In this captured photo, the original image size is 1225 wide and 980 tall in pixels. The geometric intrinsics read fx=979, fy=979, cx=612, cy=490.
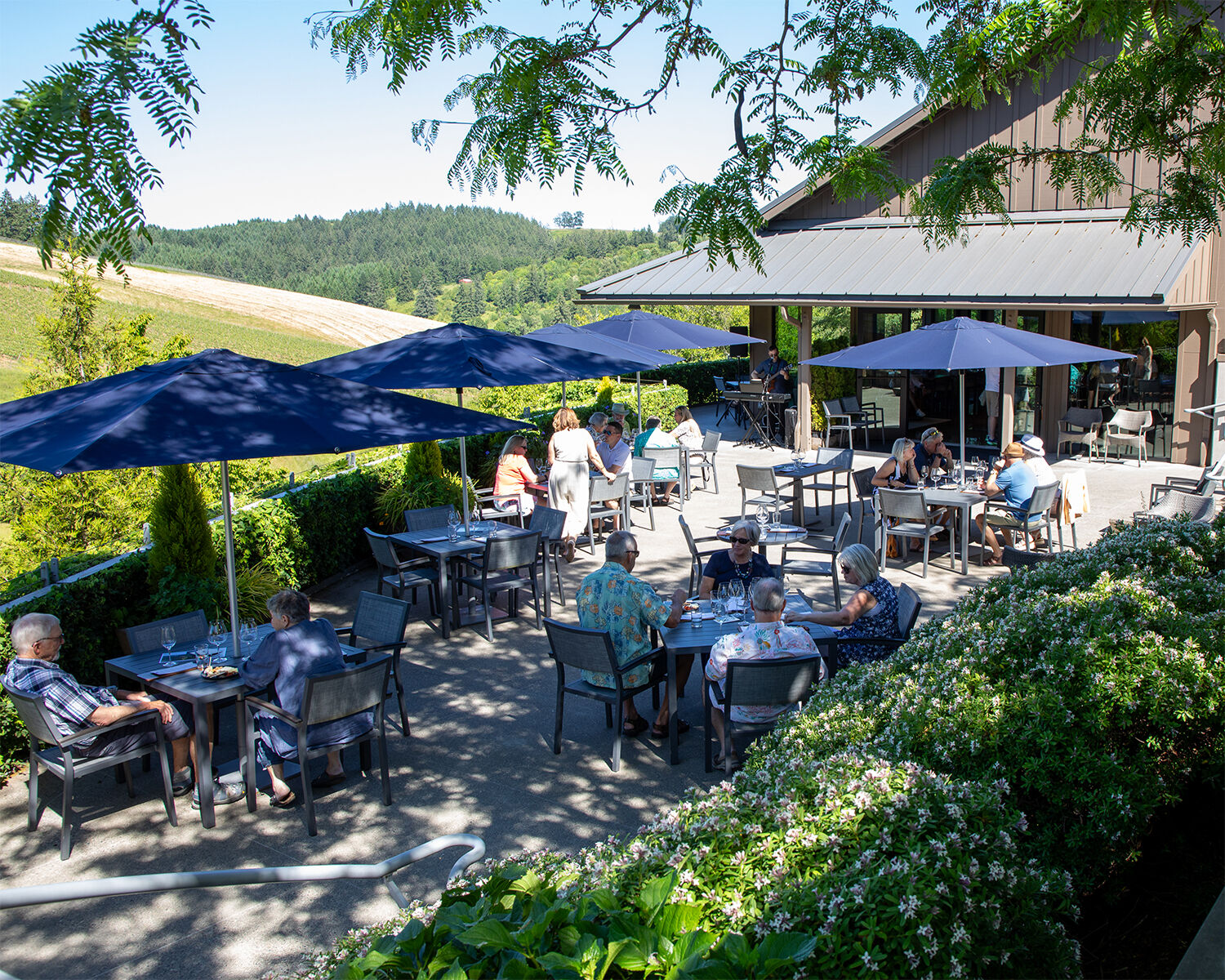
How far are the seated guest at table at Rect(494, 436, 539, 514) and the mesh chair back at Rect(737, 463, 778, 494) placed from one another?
251 cm

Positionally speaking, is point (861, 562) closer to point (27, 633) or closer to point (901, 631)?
point (901, 631)

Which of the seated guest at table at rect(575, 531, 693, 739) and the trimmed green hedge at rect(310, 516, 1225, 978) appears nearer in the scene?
the trimmed green hedge at rect(310, 516, 1225, 978)

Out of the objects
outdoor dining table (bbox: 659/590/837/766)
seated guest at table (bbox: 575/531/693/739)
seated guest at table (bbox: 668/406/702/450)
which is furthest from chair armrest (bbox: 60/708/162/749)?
seated guest at table (bbox: 668/406/702/450)

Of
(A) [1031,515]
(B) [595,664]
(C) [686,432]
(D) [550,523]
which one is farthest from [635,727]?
(C) [686,432]

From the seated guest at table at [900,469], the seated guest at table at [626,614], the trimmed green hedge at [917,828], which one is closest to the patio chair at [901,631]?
the seated guest at table at [626,614]

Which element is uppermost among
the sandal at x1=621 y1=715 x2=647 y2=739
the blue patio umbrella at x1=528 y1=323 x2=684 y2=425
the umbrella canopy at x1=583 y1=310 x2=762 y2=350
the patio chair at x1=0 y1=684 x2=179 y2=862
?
the umbrella canopy at x1=583 y1=310 x2=762 y2=350

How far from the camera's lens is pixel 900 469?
1098 centimetres

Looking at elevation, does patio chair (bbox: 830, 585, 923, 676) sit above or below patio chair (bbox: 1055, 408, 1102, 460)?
below

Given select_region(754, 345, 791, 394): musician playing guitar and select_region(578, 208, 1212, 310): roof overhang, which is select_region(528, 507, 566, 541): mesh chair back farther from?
select_region(754, 345, 791, 394): musician playing guitar

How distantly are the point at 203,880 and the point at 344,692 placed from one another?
2.96 meters

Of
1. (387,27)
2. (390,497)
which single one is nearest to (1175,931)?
A: (387,27)

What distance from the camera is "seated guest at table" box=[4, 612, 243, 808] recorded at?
211 inches

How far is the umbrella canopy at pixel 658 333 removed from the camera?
617 inches

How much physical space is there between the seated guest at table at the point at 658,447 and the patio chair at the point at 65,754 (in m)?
8.27
